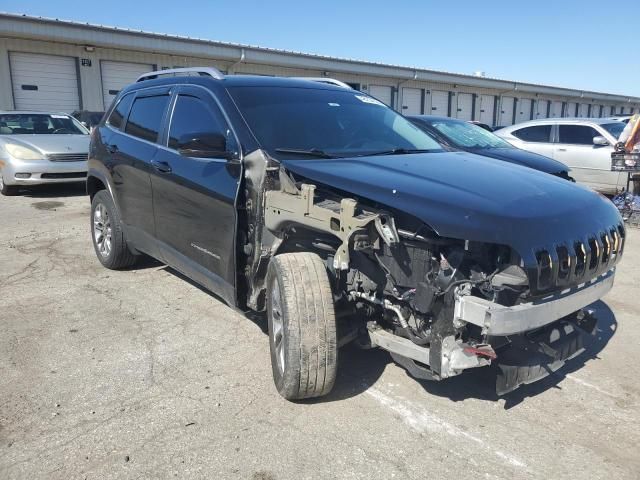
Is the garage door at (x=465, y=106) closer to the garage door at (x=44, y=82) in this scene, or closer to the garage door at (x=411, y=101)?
the garage door at (x=411, y=101)

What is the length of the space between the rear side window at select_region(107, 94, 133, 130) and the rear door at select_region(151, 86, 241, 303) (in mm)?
1188

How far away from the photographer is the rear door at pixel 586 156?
1067 centimetres

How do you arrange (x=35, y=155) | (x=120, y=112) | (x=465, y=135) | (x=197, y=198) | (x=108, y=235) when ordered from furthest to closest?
1. (x=35, y=155)
2. (x=465, y=135)
3. (x=108, y=235)
4. (x=120, y=112)
5. (x=197, y=198)

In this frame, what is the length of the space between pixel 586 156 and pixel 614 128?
1173 mm

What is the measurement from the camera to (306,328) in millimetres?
2982

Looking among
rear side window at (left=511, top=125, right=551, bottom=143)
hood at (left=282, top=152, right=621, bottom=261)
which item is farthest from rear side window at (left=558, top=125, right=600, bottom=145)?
hood at (left=282, top=152, right=621, bottom=261)

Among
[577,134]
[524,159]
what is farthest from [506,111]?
[524,159]

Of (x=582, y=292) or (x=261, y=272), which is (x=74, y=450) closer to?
(x=261, y=272)

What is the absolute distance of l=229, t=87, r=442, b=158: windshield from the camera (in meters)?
3.73

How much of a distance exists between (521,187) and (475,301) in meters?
0.93

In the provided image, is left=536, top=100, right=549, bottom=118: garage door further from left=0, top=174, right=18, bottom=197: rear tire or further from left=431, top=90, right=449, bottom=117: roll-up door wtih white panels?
left=0, top=174, right=18, bottom=197: rear tire

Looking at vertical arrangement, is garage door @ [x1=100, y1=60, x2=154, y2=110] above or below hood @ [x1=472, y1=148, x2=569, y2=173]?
above

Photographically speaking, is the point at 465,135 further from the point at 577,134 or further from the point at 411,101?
the point at 411,101

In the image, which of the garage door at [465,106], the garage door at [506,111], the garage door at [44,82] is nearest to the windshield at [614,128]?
the garage door at [44,82]
